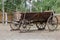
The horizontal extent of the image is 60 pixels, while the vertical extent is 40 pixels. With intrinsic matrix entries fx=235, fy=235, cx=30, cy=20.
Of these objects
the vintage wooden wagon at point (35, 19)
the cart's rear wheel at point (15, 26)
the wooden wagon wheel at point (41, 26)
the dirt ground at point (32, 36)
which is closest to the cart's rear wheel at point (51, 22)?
the vintage wooden wagon at point (35, 19)

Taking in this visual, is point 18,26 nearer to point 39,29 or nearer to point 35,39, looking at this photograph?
point 39,29

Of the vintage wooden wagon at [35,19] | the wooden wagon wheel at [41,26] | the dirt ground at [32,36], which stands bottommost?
the dirt ground at [32,36]

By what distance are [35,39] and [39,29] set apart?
2936mm

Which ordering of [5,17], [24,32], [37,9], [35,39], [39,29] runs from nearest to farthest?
[35,39] → [24,32] → [39,29] → [37,9] → [5,17]

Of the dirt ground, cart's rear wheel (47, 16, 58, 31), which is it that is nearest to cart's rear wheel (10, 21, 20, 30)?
the dirt ground

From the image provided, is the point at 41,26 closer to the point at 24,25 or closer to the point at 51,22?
the point at 51,22

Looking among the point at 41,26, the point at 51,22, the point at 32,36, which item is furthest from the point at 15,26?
the point at 32,36

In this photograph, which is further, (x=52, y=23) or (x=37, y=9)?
(x=37, y=9)

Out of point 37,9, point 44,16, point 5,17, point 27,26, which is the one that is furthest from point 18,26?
point 5,17

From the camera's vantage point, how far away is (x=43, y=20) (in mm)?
10133

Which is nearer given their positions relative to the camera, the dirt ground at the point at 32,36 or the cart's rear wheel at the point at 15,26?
the dirt ground at the point at 32,36

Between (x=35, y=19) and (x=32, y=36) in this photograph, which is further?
(x=35, y=19)

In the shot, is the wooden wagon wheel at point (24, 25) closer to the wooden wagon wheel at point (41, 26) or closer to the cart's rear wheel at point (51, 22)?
the wooden wagon wheel at point (41, 26)

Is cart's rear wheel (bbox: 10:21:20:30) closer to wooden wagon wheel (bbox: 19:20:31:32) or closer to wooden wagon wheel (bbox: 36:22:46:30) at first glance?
wooden wagon wheel (bbox: 19:20:31:32)
